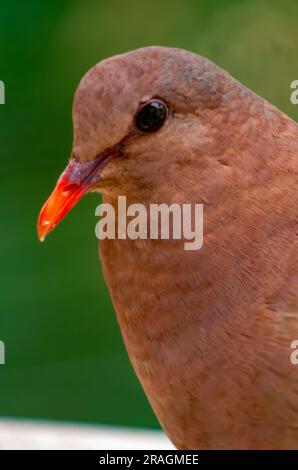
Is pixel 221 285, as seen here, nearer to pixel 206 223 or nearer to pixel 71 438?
pixel 206 223

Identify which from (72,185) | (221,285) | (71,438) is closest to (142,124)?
(72,185)

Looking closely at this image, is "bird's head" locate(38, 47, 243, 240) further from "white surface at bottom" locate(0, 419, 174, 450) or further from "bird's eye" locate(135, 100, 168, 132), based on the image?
"white surface at bottom" locate(0, 419, 174, 450)

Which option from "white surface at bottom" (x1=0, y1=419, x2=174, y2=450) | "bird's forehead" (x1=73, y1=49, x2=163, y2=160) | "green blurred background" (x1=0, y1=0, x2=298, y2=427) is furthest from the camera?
"green blurred background" (x1=0, y1=0, x2=298, y2=427)

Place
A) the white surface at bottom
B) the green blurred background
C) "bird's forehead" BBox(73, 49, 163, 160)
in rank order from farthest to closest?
the green blurred background → the white surface at bottom → "bird's forehead" BBox(73, 49, 163, 160)

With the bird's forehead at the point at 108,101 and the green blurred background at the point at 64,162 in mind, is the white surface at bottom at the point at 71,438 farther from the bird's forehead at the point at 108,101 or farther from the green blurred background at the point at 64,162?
the bird's forehead at the point at 108,101

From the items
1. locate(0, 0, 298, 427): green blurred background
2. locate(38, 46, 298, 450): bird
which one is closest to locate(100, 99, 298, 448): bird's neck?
locate(38, 46, 298, 450): bird

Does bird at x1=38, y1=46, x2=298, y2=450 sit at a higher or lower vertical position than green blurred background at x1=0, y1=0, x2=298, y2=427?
lower

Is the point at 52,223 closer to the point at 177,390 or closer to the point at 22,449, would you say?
the point at 177,390

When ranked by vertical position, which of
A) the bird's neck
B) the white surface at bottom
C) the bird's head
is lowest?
Result: the white surface at bottom
